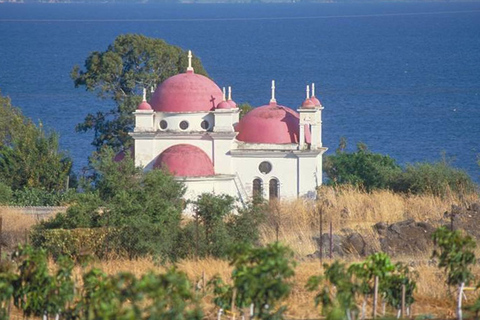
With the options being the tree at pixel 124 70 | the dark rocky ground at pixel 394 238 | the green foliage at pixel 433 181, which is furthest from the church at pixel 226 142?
the tree at pixel 124 70

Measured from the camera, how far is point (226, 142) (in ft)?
130

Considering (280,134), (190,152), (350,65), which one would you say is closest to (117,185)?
(190,152)

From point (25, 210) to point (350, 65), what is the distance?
3682 inches

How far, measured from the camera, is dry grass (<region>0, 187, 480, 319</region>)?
19531mm

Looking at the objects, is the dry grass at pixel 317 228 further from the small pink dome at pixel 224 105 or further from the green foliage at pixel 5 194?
the green foliage at pixel 5 194

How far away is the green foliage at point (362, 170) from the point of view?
41719 mm

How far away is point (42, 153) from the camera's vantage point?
43.1 meters

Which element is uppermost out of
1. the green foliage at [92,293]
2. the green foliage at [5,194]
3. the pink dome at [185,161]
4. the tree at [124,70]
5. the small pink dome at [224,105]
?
the tree at [124,70]

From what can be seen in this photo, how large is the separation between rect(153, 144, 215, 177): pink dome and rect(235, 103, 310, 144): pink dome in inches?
73.0

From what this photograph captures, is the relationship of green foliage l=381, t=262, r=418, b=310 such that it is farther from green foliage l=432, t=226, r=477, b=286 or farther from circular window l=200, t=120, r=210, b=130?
circular window l=200, t=120, r=210, b=130

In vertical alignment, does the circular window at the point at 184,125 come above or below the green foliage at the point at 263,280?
above

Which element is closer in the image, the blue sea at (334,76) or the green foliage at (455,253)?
the green foliage at (455,253)

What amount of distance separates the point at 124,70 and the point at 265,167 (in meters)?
16.4

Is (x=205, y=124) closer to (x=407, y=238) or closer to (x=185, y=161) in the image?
(x=185, y=161)
